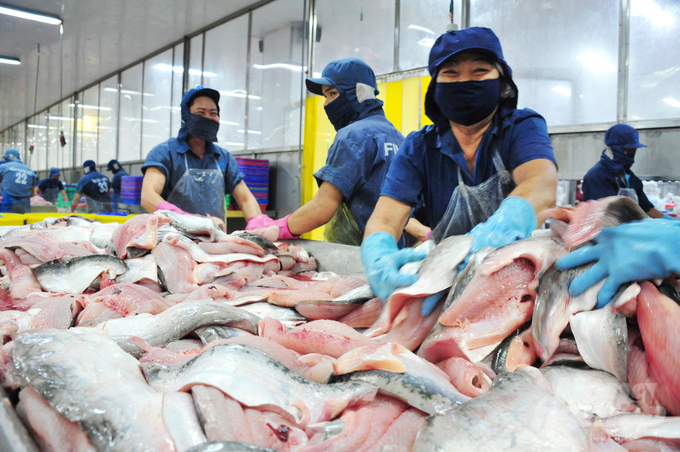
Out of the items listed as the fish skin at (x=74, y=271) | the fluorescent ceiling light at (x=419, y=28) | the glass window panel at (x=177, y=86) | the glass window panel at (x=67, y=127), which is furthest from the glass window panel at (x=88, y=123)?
the fish skin at (x=74, y=271)

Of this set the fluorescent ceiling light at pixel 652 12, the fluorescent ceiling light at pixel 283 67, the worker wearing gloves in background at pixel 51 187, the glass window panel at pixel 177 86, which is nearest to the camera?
the fluorescent ceiling light at pixel 652 12

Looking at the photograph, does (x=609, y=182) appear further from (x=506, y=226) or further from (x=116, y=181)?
(x=116, y=181)

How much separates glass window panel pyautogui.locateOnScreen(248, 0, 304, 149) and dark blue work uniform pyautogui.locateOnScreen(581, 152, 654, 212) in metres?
5.73

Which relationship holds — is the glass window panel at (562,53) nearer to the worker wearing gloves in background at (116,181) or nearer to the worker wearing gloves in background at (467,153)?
the worker wearing gloves in background at (467,153)

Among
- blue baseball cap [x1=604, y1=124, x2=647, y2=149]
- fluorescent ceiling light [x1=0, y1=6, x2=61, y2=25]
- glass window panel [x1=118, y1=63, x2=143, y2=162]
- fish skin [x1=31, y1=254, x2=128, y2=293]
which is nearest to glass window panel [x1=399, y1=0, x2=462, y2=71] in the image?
blue baseball cap [x1=604, y1=124, x2=647, y2=149]

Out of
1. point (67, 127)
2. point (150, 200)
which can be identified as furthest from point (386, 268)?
point (67, 127)

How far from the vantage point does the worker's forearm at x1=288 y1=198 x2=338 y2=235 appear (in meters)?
3.44

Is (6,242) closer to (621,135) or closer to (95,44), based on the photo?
(621,135)

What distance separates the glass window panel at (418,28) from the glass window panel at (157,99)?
26.4 ft

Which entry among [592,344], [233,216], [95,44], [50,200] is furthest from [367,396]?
[50,200]

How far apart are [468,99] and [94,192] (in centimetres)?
1087

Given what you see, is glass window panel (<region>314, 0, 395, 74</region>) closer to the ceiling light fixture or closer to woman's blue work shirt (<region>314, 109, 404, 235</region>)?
woman's blue work shirt (<region>314, 109, 404, 235</region>)

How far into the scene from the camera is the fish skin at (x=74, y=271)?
212 cm

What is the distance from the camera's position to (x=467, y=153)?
2.59 m
